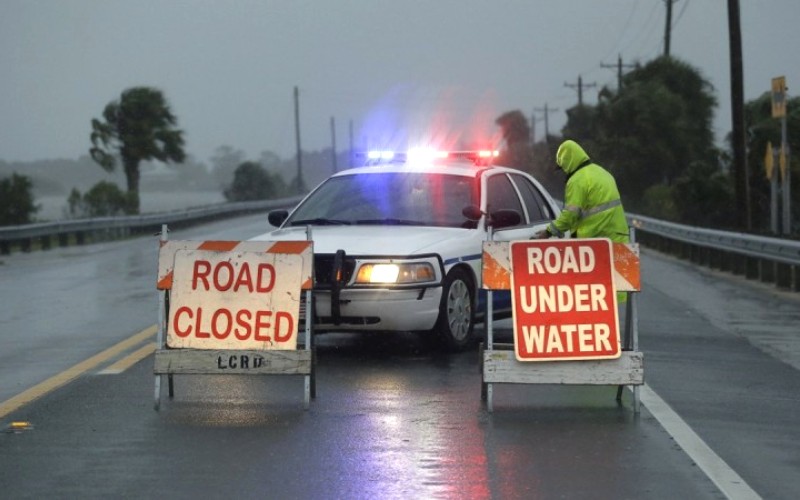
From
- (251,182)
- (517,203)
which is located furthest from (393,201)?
(251,182)

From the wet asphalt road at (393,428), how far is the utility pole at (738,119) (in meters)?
18.3

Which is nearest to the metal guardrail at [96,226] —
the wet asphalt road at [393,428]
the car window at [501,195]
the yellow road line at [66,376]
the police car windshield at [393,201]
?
the wet asphalt road at [393,428]

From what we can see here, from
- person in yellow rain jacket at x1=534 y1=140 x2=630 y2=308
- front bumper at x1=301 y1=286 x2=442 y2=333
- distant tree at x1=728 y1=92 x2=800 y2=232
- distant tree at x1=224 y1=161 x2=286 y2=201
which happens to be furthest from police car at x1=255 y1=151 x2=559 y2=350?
distant tree at x1=224 y1=161 x2=286 y2=201

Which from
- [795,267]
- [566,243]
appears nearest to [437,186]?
[566,243]

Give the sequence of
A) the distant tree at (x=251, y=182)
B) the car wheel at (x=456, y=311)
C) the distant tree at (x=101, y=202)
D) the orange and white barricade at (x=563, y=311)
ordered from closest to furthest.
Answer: the orange and white barricade at (x=563, y=311), the car wheel at (x=456, y=311), the distant tree at (x=101, y=202), the distant tree at (x=251, y=182)

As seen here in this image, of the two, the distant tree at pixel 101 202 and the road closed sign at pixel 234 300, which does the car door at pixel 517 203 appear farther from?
the distant tree at pixel 101 202

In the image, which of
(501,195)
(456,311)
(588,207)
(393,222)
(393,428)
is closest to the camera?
(393,428)

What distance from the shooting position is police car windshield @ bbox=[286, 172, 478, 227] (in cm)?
1384

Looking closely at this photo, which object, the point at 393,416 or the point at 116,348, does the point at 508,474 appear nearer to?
the point at 393,416

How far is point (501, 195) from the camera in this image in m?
14.4

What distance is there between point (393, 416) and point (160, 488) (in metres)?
2.50

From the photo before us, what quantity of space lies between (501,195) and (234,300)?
456 cm

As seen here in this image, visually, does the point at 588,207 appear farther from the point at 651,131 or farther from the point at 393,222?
the point at 651,131

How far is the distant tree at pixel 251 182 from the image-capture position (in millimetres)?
108062
